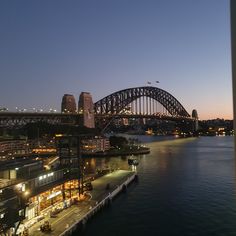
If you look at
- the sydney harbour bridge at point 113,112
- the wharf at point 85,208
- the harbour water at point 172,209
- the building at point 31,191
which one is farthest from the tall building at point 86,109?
the building at point 31,191

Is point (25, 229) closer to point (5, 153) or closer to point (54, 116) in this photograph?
point (5, 153)

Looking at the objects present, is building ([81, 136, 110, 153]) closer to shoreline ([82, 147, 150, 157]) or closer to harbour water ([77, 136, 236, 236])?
shoreline ([82, 147, 150, 157])

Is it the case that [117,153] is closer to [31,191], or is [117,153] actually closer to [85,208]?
[85,208]

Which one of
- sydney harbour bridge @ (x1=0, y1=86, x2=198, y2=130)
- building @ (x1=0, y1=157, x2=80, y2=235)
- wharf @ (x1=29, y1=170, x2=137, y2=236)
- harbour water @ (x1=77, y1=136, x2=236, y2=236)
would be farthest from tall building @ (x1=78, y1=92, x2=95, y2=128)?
building @ (x1=0, y1=157, x2=80, y2=235)

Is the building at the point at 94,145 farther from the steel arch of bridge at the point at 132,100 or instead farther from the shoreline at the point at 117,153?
the steel arch of bridge at the point at 132,100

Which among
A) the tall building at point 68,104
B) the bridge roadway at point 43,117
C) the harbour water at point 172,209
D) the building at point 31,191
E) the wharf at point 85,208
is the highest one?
the tall building at point 68,104
